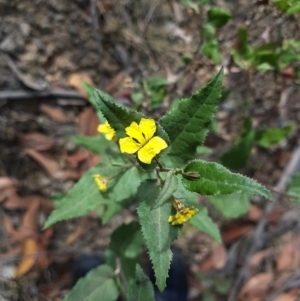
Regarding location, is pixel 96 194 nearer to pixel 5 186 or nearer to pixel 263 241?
pixel 5 186

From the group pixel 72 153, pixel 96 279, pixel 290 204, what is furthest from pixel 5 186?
pixel 290 204

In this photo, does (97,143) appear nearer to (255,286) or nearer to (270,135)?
(270,135)

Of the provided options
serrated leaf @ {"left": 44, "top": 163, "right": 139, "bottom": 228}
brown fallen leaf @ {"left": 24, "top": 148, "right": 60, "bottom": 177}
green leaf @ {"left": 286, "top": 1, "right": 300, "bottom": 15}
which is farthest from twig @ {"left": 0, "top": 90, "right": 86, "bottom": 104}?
green leaf @ {"left": 286, "top": 1, "right": 300, "bottom": 15}

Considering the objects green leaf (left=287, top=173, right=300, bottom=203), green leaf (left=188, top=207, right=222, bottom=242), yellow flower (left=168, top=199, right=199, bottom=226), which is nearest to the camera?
yellow flower (left=168, top=199, right=199, bottom=226)

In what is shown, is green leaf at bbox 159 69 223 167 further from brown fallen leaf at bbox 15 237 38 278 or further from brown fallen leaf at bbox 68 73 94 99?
brown fallen leaf at bbox 15 237 38 278

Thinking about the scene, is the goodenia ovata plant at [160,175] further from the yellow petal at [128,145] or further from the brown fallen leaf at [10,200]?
the brown fallen leaf at [10,200]
